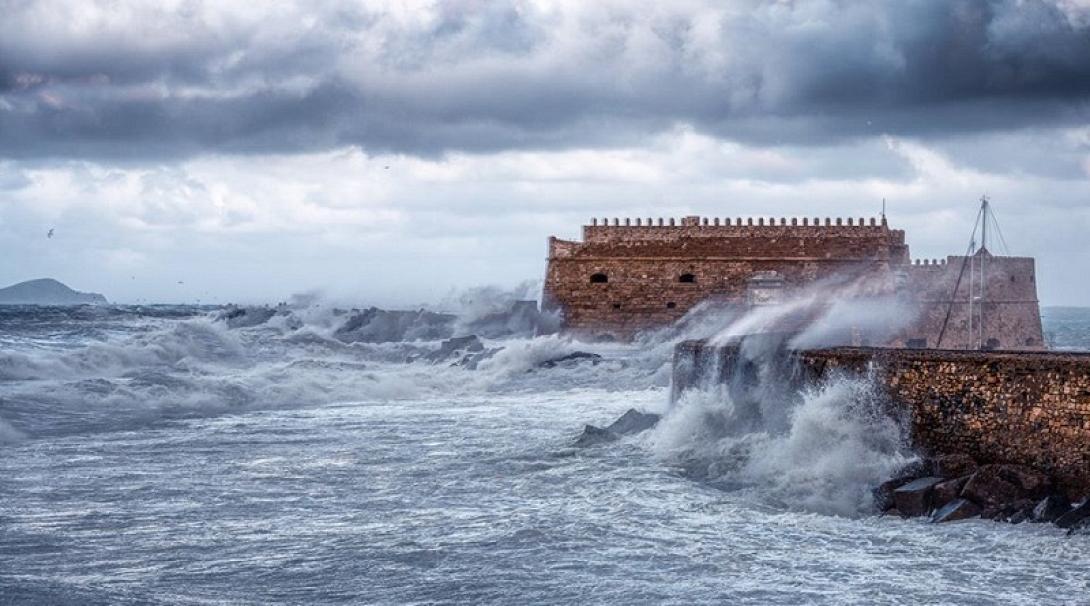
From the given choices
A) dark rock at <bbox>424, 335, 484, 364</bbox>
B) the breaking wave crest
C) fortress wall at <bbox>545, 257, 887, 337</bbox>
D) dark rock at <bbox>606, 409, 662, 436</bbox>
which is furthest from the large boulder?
Result: fortress wall at <bbox>545, 257, 887, 337</bbox>

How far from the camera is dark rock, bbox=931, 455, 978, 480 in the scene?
35.3 ft

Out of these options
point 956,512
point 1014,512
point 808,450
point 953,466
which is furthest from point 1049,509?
point 808,450

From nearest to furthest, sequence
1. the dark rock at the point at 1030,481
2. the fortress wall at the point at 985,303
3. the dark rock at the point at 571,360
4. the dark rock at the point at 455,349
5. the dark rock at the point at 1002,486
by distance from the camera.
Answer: the dark rock at the point at 1002,486
the dark rock at the point at 1030,481
the dark rock at the point at 571,360
the dark rock at the point at 455,349
the fortress wall at the point at 985,303

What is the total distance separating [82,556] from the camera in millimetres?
9031

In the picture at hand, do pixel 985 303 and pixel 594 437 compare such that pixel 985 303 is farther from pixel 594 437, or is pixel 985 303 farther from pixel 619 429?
pixel 594 437

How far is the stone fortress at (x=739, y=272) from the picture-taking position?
110ft

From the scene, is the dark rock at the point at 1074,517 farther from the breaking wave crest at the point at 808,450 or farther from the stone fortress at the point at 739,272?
the stone fortress at the point at 739,272

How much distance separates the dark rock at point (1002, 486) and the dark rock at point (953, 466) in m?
0.36

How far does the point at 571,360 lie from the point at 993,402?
16232mm

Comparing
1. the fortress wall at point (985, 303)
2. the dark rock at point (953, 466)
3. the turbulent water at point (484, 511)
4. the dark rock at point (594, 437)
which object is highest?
the fortress wall at point (985, 303)

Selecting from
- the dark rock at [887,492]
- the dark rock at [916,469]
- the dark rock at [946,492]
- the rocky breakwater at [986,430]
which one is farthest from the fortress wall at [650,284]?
the dark rock at [946,492]

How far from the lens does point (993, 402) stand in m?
11.0

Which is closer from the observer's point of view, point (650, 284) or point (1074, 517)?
point (1074, 517)

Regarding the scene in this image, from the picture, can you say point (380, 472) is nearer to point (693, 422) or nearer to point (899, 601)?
point (693, 422)
